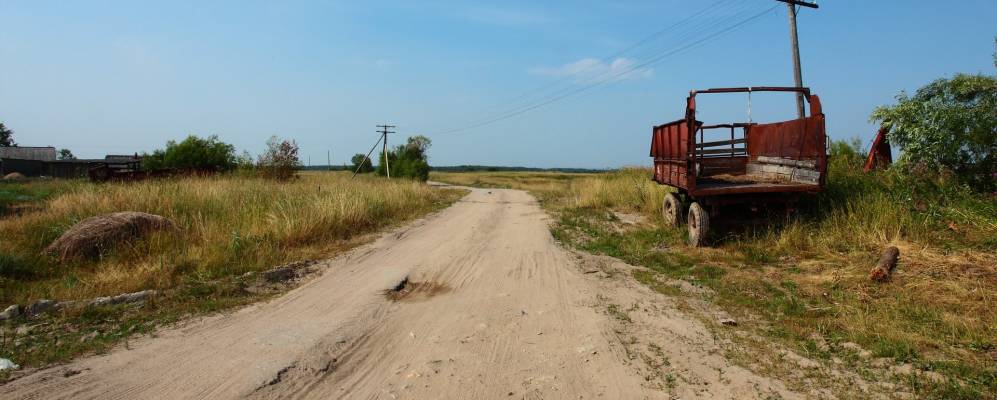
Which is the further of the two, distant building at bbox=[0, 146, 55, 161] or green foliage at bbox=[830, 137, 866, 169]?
distant building at bbox=[0, 146, 55, 161]

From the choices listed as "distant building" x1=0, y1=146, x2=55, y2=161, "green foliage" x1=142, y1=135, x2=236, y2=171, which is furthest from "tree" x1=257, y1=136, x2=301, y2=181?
"distant building" x1=0, y1=146, x2=55, y2=161

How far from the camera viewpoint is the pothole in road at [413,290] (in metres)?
6.48

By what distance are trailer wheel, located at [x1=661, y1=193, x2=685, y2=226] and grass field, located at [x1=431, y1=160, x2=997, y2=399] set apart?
0.30 meters

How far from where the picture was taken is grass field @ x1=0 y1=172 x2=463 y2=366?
528 cm

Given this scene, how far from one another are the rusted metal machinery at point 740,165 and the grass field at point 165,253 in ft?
21.6

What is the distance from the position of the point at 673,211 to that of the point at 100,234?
34.7ft

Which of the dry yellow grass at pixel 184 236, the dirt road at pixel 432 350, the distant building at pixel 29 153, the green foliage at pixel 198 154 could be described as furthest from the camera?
the distant building at pixel 29 153

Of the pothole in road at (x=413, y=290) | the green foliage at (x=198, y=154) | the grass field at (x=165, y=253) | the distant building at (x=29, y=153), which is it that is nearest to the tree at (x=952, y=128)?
the pothole in road at (x=413, y=290)

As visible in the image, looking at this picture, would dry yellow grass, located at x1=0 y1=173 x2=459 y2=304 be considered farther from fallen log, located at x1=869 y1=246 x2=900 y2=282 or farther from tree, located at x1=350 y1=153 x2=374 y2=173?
tree, located at x1=350 y1=153 x2=374 y2=173

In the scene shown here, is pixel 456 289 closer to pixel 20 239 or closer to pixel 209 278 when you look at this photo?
pixel 209 278

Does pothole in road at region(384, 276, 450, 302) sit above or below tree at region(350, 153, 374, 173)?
below

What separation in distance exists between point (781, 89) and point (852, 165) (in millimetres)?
3547

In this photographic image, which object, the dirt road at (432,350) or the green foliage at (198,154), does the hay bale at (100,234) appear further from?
the green foliage at (198,154)

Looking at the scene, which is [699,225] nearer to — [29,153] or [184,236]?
[184,236]
